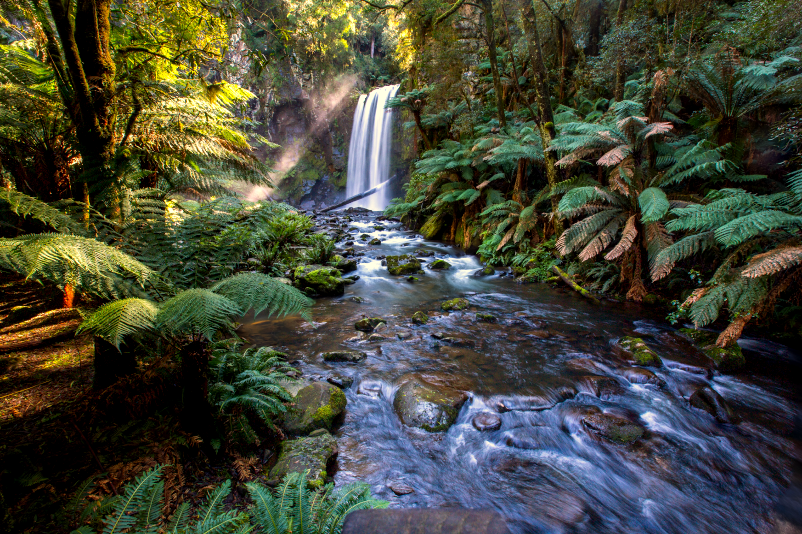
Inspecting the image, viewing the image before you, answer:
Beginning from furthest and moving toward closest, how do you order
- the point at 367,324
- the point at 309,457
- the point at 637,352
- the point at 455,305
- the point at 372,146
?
the point at 372,146 → the point at 455,305 → the point at 367,324 → the point at 637,352 → the point at 309,457

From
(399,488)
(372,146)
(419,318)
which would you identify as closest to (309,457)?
(399,488)

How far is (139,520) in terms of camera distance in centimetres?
136

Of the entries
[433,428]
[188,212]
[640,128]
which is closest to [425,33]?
[640,128]

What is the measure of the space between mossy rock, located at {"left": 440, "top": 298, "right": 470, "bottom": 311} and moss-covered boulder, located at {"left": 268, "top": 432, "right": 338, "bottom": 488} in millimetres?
3608

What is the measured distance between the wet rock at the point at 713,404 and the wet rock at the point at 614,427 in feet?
2.48

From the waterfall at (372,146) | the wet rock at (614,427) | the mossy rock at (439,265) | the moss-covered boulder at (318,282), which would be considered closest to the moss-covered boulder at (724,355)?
the wet rock at (614,427)

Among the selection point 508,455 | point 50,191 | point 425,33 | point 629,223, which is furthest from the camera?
point 425,33

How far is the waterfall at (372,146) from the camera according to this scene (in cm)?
2116

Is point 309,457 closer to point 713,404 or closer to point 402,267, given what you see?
point 713,404

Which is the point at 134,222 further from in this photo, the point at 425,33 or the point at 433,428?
the point at 425,33

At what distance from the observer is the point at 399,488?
2.44 metres

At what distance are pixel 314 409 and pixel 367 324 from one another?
7.48 feet

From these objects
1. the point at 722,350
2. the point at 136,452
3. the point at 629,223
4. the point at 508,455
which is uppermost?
the point at 629,223

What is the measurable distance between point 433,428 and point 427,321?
245cm
